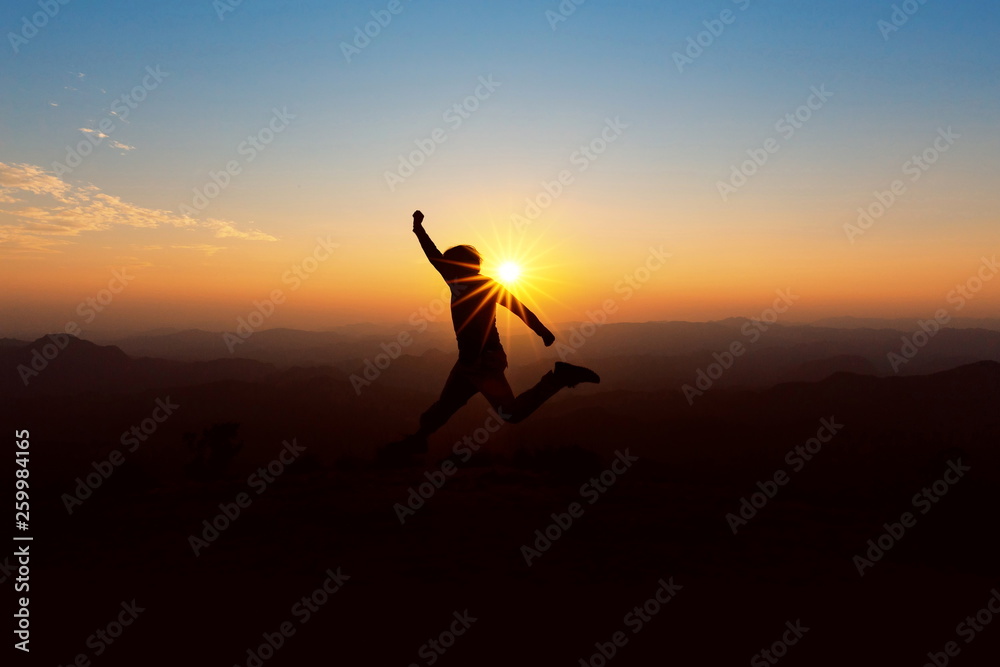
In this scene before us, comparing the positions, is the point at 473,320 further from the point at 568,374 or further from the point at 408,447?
the point at 408,447

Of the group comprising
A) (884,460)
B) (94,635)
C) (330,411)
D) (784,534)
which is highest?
(330,411)

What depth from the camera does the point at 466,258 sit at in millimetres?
6957

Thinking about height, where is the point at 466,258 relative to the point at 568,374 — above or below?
above

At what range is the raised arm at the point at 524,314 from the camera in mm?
6117

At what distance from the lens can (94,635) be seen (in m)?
4.95

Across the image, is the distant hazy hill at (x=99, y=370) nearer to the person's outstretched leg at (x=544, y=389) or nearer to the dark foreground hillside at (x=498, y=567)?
the dark foreground hillside at (x=498, y=567)

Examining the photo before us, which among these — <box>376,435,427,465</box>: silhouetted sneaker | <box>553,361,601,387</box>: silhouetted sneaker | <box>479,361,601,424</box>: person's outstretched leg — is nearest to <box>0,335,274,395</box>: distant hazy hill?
<box>376,435,427,465</box>: silhouetted sneaker

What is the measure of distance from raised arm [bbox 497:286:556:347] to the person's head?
441 millimetres

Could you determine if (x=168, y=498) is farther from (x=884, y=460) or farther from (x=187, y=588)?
(x=884, y=460)

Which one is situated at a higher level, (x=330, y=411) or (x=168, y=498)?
(x=330, y=411)

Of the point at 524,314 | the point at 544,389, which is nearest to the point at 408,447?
the point at 544,389

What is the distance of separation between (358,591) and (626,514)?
452 cm

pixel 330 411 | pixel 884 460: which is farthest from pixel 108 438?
pixel 884 460

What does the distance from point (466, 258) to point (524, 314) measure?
3.89ft
